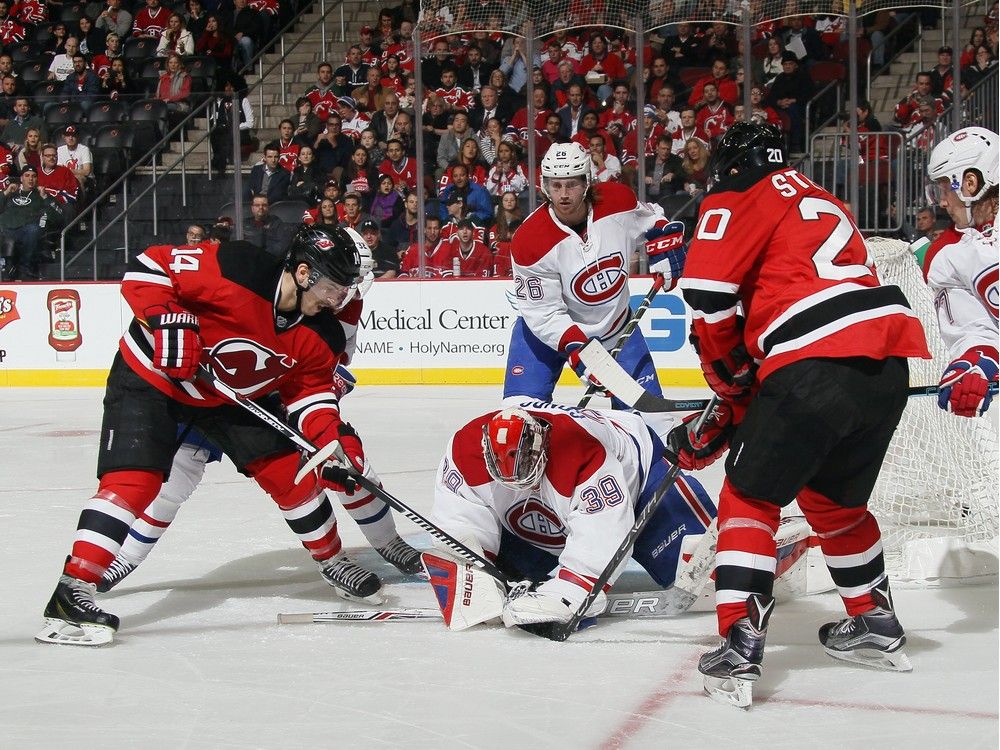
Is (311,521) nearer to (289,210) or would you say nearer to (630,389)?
(630,389)

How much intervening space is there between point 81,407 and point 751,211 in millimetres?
5891

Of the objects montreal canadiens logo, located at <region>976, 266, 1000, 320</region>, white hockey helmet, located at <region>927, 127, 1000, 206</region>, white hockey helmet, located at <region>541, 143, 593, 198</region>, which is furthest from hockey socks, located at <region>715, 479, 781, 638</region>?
white hockey helmet, located at <region>541, 143, 593, 198</region>

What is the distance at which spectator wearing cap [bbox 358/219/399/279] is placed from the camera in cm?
843

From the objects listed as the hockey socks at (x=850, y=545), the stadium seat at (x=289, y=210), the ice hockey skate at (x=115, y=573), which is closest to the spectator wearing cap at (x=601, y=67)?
the stadium seat at (x=289, y=210)

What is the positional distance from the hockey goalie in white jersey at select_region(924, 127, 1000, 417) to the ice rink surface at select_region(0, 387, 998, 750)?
624 millimetres

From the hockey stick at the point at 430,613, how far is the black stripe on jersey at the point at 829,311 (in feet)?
2.77

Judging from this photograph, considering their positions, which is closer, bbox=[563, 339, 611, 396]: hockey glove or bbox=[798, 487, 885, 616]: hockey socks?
bbox=[798, 487, 885, 616]: hockey socks

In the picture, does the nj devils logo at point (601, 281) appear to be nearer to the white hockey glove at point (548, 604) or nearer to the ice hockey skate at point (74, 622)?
the white hockey glove at point (548, 604)

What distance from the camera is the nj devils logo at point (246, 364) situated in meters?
3.15

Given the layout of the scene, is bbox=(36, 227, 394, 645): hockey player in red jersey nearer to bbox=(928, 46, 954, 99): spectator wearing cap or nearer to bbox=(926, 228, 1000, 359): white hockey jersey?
bbox=(926, 228, 1000, 359): white hockey jersey

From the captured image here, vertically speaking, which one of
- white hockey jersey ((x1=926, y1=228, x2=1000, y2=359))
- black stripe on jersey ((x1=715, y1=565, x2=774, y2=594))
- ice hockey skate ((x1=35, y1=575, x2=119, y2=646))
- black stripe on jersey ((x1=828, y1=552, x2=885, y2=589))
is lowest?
ice hockey skate ((x1=35, y1=575, x2=119, y2=646))

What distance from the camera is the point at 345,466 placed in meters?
3.13

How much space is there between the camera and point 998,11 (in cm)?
796

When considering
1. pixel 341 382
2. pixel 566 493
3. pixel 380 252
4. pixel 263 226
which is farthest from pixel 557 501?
pixel 263 226
